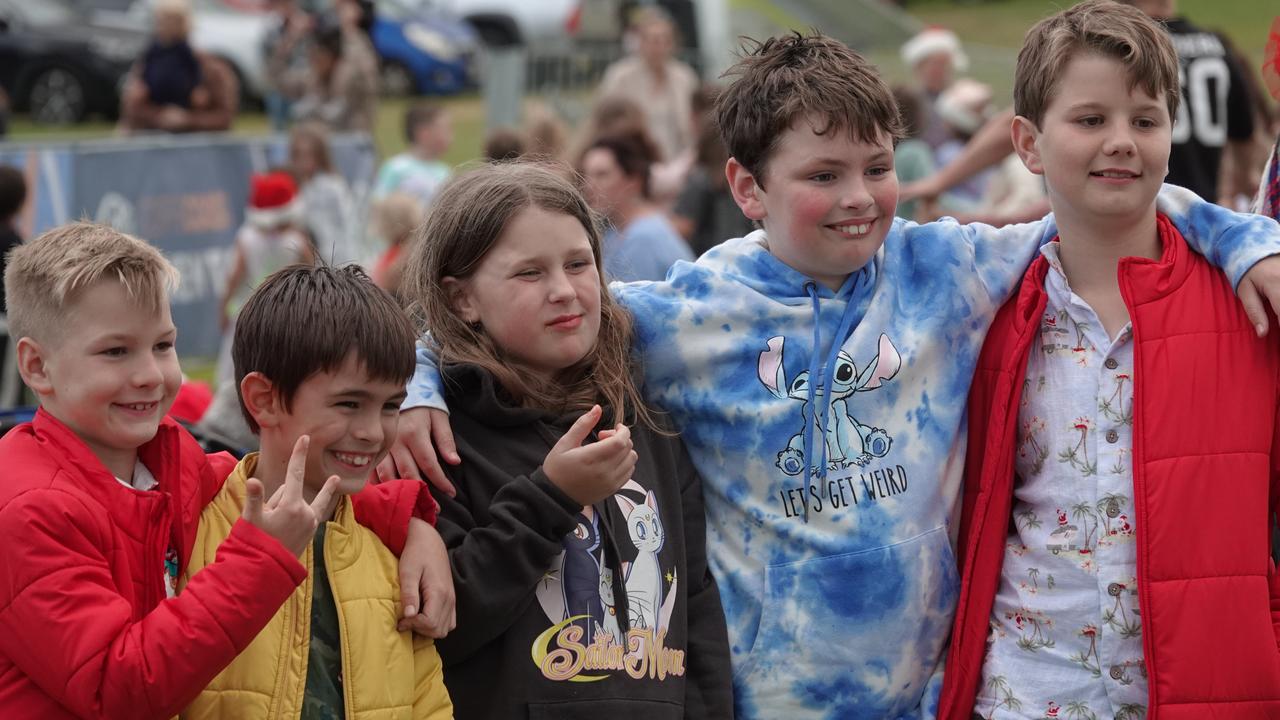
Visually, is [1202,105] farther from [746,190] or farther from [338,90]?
[338,90]

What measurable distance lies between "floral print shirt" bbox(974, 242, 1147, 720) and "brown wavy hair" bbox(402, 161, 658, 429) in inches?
31.6

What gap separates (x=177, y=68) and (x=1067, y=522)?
12848mm

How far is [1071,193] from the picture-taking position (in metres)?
2.82

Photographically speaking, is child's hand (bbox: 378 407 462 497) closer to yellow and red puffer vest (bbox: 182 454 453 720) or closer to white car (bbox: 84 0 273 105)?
yellow and red puffer vest (bbox: 182 454 453 720)

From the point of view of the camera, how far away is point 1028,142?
2982mm

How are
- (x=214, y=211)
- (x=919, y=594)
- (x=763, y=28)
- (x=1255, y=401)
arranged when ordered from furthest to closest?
(x=763, y=28), (x=214, y=211), (x=919, y=594), (x=1255, y=401)

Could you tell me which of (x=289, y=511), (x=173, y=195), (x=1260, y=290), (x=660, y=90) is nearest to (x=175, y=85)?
(x=173, y=195)

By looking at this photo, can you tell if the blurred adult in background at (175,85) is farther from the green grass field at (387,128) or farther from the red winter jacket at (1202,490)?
the red winter jacket at (1202,490)

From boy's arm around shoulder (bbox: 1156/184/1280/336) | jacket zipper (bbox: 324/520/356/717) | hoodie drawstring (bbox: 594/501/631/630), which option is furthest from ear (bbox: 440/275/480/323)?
→ boy's arm around shoulder (bbox: 1156/184/1280/336)

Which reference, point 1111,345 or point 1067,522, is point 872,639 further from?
point 1111,345

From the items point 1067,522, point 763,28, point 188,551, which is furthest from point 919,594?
point 763,28

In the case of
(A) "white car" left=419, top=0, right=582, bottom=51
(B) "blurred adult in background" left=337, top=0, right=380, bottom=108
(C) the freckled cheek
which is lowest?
(C) the freckled cheek

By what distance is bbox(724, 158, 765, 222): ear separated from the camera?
3.08m

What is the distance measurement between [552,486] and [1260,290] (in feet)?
4.59
